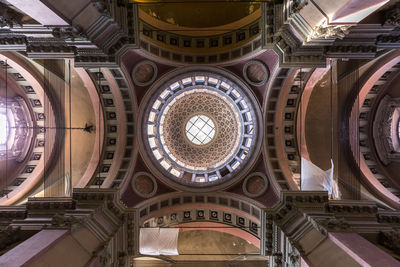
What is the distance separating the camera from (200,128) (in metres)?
22.2

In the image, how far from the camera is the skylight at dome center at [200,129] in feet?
72.2

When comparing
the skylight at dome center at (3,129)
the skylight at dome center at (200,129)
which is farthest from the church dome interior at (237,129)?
the skylight at dome center at (200,129)

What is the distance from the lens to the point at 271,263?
1296 centimetres

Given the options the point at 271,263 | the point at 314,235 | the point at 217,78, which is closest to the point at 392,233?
the point at 314,235

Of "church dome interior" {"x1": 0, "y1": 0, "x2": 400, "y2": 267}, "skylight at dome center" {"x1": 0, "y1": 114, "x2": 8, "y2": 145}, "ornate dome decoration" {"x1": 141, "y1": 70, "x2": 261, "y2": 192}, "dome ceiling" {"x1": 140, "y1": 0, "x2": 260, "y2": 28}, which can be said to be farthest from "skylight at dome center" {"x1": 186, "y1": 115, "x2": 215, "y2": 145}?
"skylight at dome center" {"x1": 0, "y1": 114, "x2": 8, "y2": 145}

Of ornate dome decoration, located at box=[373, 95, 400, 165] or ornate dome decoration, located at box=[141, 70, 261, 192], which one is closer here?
ornate dome decoration, located at box=[373, 95, 400, 165]

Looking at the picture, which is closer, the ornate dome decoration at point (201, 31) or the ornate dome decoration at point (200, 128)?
the ornate dome decoration at point (201, 31)

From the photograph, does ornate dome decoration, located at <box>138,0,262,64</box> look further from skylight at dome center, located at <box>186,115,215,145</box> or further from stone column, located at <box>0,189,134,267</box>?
stone column, located at <box>0,189,134,267</box>

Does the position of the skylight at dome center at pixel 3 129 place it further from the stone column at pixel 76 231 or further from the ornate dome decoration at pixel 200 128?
the ornate dome decoration at pixel 200 128

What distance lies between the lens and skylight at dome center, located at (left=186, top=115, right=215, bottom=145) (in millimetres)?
22016

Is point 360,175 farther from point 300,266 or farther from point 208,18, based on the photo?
point 208,18

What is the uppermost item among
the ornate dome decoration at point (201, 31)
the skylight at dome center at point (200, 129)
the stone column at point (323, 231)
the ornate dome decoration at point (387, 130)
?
the ornate dome decoration at point (201, 31)

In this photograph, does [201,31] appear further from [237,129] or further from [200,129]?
[200,129]

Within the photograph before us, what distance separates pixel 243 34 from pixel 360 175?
11.6 m
